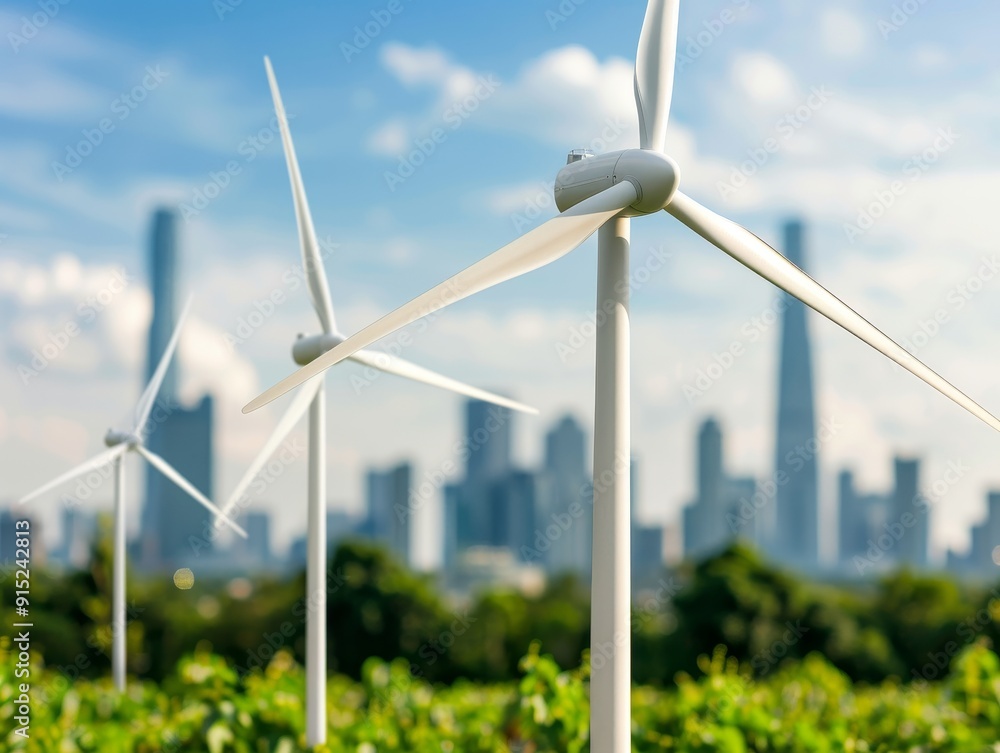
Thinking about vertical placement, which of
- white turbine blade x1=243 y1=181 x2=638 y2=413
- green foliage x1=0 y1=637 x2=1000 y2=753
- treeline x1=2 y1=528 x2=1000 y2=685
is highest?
treeline x1=2 y1=528 x2=1000 y2=685

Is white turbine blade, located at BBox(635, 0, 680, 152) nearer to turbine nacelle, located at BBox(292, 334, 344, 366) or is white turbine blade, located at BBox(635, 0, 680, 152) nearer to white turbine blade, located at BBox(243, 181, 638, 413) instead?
white turbine blade, located at BBox(243, 181, 638, 413)

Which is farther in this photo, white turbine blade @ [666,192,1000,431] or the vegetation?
the vegetation

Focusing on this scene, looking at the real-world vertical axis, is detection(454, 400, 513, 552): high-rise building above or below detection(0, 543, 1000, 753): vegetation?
above

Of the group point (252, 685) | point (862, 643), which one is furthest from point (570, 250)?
point (862, 643)

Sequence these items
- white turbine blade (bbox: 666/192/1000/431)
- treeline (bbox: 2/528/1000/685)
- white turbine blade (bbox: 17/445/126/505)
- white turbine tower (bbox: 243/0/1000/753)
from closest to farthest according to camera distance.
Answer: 1. white turbine tower (bbox: 243/0/1000/753)
2. white turbine blade (bbox: 666/192/1000/431)
3. white turbine blade (bbox: 17/445/126/505)
4. treeline (bbox: 2/528/1000/685)

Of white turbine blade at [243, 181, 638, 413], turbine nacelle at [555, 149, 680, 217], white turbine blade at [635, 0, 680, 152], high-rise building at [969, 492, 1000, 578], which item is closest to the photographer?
white turbine blade at [243, 181, 638, 413]

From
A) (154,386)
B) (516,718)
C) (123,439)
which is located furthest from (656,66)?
(123,439)

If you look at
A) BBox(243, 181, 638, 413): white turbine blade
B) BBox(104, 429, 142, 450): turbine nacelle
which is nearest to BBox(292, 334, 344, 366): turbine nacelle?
BBox(243, 181, 638, 413): white turbine blade

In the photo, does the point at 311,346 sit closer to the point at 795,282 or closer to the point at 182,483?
the point at 182,483

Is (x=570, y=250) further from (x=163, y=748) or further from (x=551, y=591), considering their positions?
(x=551, y=591)
